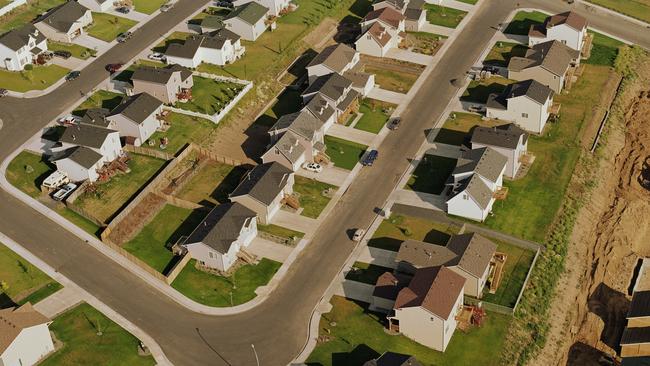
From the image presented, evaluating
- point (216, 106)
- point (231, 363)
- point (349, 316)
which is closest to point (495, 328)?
point (349, 316)

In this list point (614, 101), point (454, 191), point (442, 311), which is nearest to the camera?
point (442, 311)

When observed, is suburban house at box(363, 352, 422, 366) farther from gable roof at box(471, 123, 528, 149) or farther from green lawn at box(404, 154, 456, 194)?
→ gable roof at box(471, 123, 528, 149)

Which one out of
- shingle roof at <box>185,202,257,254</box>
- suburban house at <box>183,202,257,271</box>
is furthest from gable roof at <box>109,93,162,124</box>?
suburban house at <box>183,202,257,271</box>

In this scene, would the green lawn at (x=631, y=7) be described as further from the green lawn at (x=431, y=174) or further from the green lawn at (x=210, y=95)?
the green lawn at (x=210, y=95)

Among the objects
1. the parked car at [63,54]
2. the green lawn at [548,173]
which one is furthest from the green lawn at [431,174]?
the parked car at [63,54]

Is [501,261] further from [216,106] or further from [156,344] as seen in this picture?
[216,106]
